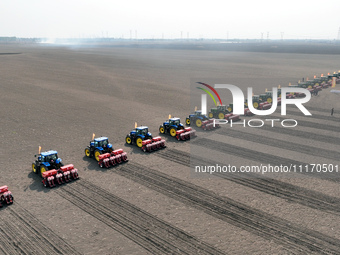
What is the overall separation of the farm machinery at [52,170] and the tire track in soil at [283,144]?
1522 cm

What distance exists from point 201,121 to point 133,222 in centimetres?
1695

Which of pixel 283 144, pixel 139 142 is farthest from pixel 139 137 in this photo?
pixel 283 144

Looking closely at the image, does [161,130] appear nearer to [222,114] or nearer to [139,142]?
[139,142]

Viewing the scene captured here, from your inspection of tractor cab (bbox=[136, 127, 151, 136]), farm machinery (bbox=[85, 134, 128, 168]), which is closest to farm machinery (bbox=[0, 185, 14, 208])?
farm machinery (bbox=[85, 134, 128, 168])

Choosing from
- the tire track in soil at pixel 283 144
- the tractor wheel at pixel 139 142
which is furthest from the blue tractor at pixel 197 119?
the tractor wheel at pixel 139 142

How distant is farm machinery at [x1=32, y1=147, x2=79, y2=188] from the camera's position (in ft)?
59.5

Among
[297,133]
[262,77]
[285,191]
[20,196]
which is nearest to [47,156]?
[20,196]

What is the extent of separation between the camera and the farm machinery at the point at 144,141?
23719 mm

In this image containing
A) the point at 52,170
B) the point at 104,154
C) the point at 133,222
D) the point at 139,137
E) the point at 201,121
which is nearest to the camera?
the point at 133,222

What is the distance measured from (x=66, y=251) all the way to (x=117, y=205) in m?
3.95

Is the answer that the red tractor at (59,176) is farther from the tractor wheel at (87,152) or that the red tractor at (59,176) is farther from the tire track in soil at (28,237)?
the tractor wheel at (87,152)

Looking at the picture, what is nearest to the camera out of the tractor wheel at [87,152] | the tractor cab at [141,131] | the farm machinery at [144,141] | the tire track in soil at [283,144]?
the tractor wheel at [87,152]

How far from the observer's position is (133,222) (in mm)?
14672

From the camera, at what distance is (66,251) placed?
12.7m
